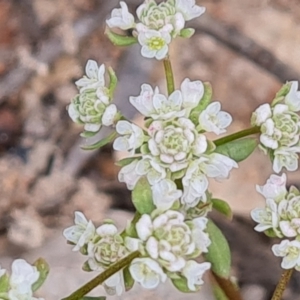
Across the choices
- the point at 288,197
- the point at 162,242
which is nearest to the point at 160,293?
the point at 288,197

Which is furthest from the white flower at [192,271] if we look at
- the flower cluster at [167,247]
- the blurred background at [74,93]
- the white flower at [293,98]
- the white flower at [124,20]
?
the blurred background at [74,93]

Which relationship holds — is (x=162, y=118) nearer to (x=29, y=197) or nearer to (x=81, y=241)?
(x=81, y=241)

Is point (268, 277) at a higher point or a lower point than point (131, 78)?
lower

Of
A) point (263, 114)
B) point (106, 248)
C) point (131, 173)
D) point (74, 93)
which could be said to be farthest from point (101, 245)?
point (74, 93)

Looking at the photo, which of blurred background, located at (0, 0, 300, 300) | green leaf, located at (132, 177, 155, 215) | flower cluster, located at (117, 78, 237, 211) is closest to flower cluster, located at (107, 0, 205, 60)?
flower cluster, located at (117, 78, 237, 211)

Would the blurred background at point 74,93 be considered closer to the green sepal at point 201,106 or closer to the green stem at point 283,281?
the green stem at point 283,281

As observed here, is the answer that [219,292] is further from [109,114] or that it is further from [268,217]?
[109,114]
